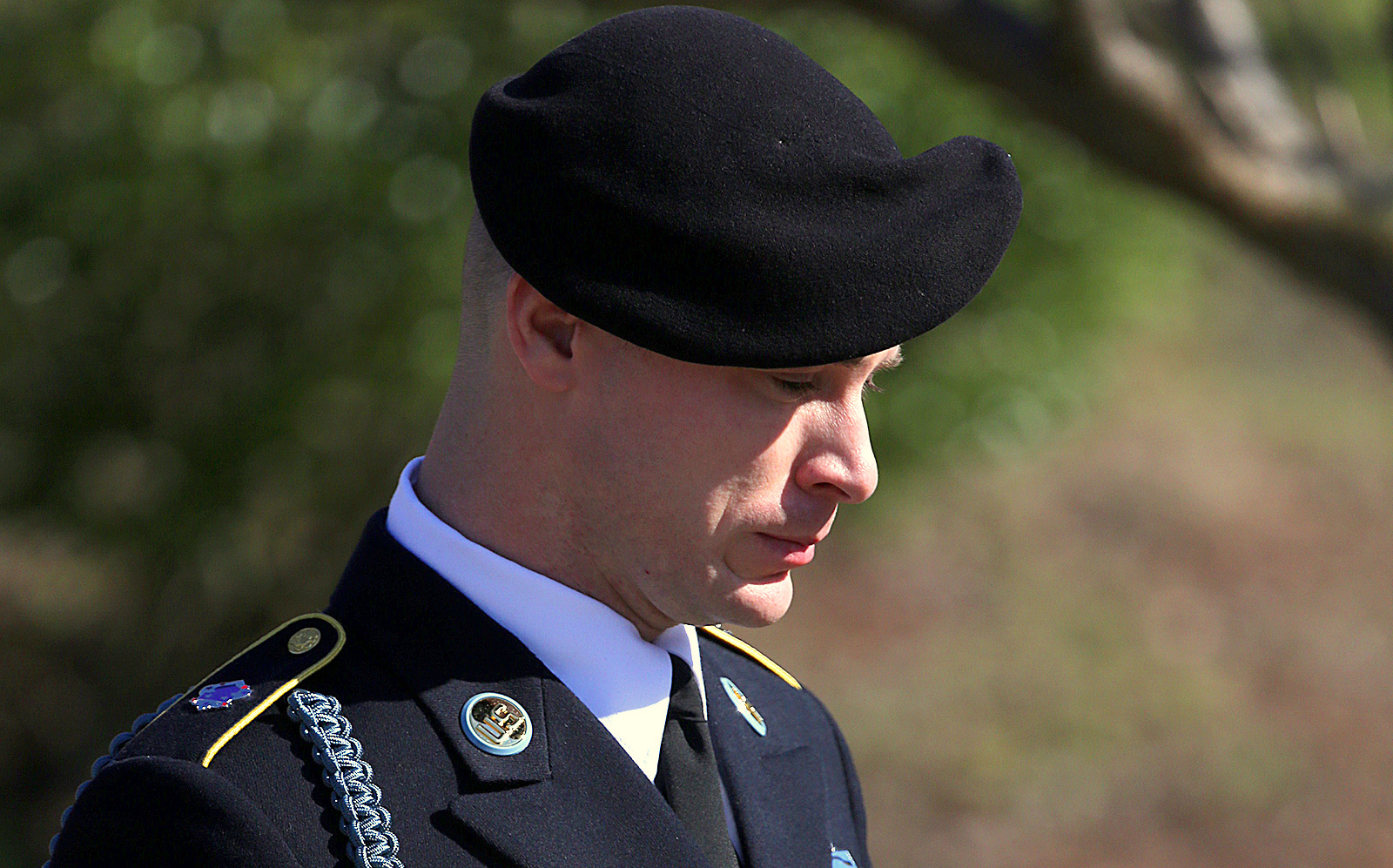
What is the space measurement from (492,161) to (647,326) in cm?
29

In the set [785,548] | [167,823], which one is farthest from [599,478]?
[167,823]

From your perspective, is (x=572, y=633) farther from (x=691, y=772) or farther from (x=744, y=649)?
(x=744, y=649)

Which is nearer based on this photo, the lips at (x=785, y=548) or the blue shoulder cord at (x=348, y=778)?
the blue shoulder cord at (x=348, y=778)

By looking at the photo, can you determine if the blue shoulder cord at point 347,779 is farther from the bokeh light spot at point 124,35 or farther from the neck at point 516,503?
the bokeh light spot at point 124,35

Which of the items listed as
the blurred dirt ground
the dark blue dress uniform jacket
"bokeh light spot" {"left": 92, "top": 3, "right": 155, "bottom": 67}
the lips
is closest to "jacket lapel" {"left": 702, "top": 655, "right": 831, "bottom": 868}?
the dark blue dress uniform jacket

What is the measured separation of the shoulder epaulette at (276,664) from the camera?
5.10ft

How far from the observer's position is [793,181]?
1.46m

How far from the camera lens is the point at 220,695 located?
156 centimetres

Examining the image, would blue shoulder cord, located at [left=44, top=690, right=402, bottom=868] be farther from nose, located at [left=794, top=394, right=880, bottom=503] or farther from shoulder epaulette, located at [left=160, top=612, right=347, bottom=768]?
nose, located at [left=794, top=394, right=880, bottom=503]

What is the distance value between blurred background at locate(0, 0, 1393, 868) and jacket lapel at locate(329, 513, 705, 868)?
301 centimetres

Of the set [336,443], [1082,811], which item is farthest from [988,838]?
[336,443]

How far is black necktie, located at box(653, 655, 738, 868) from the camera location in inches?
64.9

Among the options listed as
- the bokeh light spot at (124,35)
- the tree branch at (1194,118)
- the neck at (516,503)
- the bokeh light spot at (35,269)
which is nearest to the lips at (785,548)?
the neck at (516,503)

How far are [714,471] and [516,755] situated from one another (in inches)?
15.0
